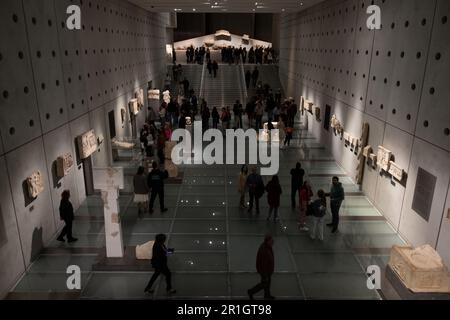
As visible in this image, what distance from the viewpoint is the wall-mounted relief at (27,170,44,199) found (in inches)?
326

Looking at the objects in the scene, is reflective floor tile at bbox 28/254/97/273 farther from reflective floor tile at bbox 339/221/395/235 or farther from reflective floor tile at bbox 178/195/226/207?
reflective floor tile at bbox 339/221/395/235

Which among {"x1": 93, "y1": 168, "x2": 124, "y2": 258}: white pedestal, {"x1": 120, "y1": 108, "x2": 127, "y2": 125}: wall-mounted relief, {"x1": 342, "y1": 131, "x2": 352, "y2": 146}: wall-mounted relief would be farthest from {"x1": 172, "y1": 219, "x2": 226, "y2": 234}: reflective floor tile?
{"x1": 120, "y1": 108, "x2": 127, "y2": 125}: wall-mounted relief

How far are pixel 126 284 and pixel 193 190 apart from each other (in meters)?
5.45

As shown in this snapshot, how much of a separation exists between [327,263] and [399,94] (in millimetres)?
5179

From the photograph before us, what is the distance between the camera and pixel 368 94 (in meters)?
12.4

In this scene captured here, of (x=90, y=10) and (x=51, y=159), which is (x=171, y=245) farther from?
(x=90, y=10)

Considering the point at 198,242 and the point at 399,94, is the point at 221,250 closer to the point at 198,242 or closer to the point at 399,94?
the point at 198,242

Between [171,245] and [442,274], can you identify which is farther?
[171,245]

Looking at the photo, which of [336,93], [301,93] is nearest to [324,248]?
[336,93]

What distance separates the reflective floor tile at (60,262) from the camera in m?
8.30

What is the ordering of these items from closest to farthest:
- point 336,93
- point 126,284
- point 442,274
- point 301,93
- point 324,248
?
point 442,274 → point 126,284 → point 324,248 → point 336,93 → point 301,93

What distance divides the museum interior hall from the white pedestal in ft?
0.09

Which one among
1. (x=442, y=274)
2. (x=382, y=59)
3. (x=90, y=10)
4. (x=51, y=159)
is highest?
(x=90, y=10)

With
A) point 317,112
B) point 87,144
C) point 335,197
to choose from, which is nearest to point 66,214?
point 87,144
